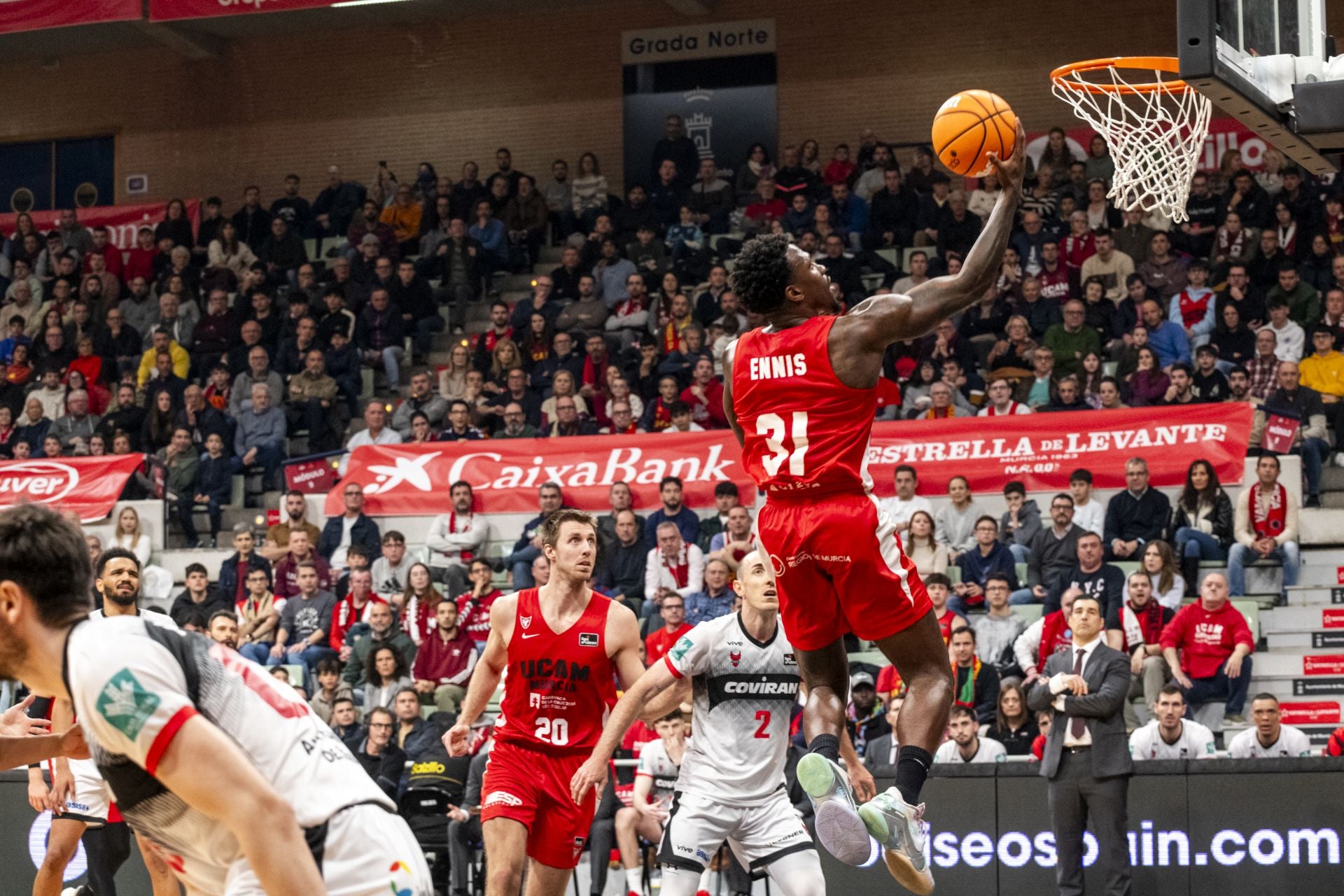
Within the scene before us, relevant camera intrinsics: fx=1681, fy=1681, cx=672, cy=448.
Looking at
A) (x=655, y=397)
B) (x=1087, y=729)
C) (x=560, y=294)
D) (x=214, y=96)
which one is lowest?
(x=1087, y=729)

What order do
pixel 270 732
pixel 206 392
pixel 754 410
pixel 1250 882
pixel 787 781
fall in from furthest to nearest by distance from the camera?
pixel 206 392 < pixel 787 781 < pixel 1250 882 < pixel 754 410 < pixel 270 732

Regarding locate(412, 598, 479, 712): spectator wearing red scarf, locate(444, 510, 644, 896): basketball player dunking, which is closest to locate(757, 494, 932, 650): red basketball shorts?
locate(444, 510, 644, 896): basketball player dunking

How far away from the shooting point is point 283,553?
1875 cm

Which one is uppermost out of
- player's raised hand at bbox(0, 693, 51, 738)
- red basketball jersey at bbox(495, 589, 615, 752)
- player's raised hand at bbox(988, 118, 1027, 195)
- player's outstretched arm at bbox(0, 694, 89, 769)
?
player's raised hand at bbox(988, 118, 1027, 195)

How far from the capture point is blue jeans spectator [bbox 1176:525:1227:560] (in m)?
15.9

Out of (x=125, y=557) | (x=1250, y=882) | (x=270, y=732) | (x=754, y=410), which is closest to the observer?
(x=270, y=732)

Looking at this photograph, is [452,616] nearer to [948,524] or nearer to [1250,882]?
[948,524]

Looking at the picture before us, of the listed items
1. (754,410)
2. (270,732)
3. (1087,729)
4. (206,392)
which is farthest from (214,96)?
(270,732)

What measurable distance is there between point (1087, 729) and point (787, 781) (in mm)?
2325

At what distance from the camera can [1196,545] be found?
15.9m

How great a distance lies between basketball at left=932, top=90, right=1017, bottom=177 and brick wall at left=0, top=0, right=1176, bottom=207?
60.1 ft

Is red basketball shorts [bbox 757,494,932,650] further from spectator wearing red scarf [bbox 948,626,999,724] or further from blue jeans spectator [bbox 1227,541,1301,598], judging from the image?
blue jeans spectator [bbox 1227,541,1301,598]

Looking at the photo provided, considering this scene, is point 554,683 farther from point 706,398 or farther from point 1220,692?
point 706,398

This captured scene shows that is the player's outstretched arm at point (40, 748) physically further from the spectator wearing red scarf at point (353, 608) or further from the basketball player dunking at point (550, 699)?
the spectator wearing red scarf at point (353, 608)
